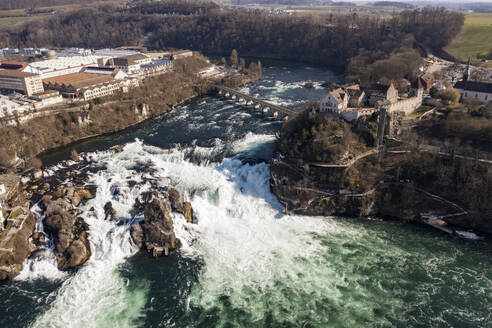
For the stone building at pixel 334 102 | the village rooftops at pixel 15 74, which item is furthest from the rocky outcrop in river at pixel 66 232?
the village rooftops at pixel 15 74

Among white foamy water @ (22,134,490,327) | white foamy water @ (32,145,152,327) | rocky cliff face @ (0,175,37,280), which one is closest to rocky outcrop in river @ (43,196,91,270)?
white foamy water @ (32,145,152,327)

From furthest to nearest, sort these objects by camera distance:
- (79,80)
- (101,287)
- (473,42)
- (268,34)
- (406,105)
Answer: (268,34) < (473,42) < (79,80) < (406,105) < (101,287)

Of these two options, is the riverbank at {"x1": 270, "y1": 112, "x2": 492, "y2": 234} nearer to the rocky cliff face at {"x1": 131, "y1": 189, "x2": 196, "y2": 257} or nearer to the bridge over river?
the rocky cliff face at {"x1": 131, "y1": 189, "x2": 196, "y2": 257}

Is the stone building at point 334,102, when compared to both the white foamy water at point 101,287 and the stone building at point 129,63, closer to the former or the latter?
the white foamy water at point 101,287

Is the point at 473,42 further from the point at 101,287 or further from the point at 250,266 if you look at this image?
the point at 101,287

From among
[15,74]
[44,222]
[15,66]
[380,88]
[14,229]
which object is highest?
[15,66]

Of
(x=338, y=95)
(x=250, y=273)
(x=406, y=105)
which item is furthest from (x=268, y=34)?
(x=250, y=273)
